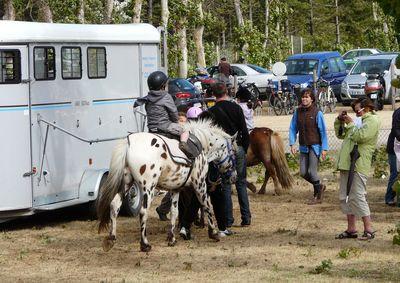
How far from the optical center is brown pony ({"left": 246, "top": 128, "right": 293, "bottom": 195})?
18.4 metres

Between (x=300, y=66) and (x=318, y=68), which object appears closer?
(x=318, y=68)

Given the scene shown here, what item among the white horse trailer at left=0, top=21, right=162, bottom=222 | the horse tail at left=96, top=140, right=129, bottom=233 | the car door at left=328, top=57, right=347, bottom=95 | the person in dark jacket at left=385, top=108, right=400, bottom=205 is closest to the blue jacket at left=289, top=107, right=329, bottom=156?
the person in dark jacket at left=385, top=108, right=400, bottom=205

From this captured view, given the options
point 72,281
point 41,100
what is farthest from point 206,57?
point 72,281

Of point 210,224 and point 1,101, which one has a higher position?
point 1,101

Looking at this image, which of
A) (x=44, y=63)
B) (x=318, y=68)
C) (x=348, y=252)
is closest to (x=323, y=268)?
(x=348, y=252)

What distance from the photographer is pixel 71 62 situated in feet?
52.1

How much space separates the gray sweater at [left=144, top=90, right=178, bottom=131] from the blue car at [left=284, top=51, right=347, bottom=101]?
26777 millimetres

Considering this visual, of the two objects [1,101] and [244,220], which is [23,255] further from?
[244,220]

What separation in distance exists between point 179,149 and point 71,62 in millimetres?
2959

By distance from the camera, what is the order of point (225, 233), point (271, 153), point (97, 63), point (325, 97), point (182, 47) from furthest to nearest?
1. point (182, 47)
2. point (325, 97)
3. point (271, 153)
4. point (97, 63)
5. point (225, 233)

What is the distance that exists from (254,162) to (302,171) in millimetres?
1532

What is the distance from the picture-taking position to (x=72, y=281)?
457 inches

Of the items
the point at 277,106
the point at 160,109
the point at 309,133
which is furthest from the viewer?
the point at 277,106

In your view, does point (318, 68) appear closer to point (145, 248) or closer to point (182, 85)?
point (182, 85)
